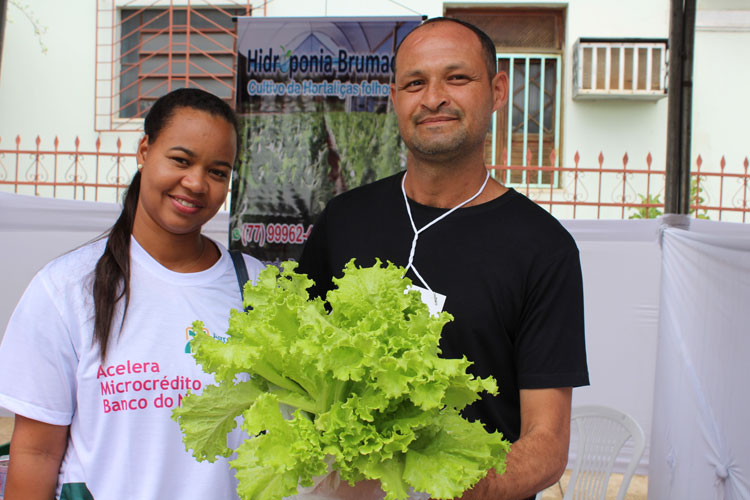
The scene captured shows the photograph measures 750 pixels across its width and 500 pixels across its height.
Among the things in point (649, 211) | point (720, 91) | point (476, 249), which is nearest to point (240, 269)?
point (476, 249)

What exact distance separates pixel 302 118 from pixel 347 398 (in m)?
2.55

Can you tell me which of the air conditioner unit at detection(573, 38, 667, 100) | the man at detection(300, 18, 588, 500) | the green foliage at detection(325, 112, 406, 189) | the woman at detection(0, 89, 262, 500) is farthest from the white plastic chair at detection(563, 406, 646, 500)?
the air conditioner unit at detection(573, 38, 667, 100)

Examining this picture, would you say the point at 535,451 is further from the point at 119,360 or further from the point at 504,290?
the point at 119,360

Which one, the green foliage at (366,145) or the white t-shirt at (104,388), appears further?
the green foliage at (366,145)

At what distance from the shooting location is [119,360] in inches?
63.9

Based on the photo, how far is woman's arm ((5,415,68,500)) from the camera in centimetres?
158

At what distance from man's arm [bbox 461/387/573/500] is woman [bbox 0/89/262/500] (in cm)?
72

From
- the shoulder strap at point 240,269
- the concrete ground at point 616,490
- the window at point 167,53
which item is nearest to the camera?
the shoulder strap at point 240,269

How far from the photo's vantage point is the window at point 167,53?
866 cm

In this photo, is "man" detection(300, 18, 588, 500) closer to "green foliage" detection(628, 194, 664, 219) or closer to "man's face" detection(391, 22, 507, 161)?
"man's face" detection(391, 22, 507, 161)

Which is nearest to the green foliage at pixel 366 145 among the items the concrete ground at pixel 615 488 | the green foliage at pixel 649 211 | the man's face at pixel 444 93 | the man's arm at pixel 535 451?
the man's face at pixel 444 93

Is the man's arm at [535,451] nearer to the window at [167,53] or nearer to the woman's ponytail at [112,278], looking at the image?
the woman's ponytail at [112,278]

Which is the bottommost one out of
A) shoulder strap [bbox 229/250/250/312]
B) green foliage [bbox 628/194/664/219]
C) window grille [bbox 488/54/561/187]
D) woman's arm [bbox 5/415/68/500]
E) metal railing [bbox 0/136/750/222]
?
woman's arm [bbox 5/415/68/500]

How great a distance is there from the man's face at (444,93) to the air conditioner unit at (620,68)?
7.06m
